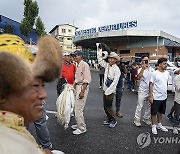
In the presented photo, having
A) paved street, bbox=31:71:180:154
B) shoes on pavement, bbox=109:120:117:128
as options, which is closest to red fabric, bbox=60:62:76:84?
paved street, bbox=31:71:180:154

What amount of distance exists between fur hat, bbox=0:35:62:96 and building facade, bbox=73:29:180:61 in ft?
96.2

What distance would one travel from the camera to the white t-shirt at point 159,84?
4.64 meters

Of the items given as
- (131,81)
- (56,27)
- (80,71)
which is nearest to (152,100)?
(80,71)

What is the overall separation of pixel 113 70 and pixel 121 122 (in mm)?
1217

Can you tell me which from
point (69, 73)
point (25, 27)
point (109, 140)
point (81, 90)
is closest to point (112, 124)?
point (109, 140)

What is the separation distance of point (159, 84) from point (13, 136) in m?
4.13

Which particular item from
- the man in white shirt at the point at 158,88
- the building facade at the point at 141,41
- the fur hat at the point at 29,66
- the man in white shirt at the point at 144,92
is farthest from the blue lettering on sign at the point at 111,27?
the fur hat at the point at 29,66

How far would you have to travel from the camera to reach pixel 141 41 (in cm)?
3316

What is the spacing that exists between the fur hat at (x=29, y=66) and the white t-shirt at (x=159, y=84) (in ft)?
12.4

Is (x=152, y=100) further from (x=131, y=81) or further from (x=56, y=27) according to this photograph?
(x=56, y=27)

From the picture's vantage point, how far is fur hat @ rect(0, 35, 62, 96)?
928mm

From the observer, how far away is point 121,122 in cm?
527

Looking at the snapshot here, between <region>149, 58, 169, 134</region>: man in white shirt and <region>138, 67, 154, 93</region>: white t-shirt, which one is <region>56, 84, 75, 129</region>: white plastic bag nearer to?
<region>149, 58, 169, 134</region>: man in white shirt

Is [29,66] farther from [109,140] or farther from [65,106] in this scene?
[109,140]
